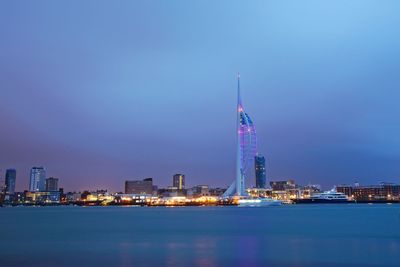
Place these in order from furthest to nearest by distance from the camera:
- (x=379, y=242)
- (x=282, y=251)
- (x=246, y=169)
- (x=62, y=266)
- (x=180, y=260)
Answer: (x=246, y=169), (x=379, y=242), (x=282, y=251), (x=180, y=260), (x=62, y=266)

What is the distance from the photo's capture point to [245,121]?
14575 centimetres

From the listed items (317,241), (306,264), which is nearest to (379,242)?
(317,241)

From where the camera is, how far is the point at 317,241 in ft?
151

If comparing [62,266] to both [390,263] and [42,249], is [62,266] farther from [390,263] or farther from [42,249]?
[390,263]

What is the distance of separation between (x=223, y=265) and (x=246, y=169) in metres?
113

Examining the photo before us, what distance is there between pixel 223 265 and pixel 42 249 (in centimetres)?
1914

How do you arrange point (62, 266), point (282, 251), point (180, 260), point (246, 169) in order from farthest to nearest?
point (246, 169), point (282, 251), point (180, 260), point (62, 266)

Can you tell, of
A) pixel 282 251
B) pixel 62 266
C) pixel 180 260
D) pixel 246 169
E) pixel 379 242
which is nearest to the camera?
pixel 62 266

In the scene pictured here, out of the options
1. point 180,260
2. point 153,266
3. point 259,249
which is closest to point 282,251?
point 259,249

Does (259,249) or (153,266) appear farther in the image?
(259,249)

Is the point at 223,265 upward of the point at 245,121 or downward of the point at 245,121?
downward

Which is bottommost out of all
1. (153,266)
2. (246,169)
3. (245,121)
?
(153,266)

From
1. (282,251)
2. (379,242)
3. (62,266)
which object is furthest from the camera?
(379,242)

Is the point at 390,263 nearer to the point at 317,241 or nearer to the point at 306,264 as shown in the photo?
the point at 306,264
